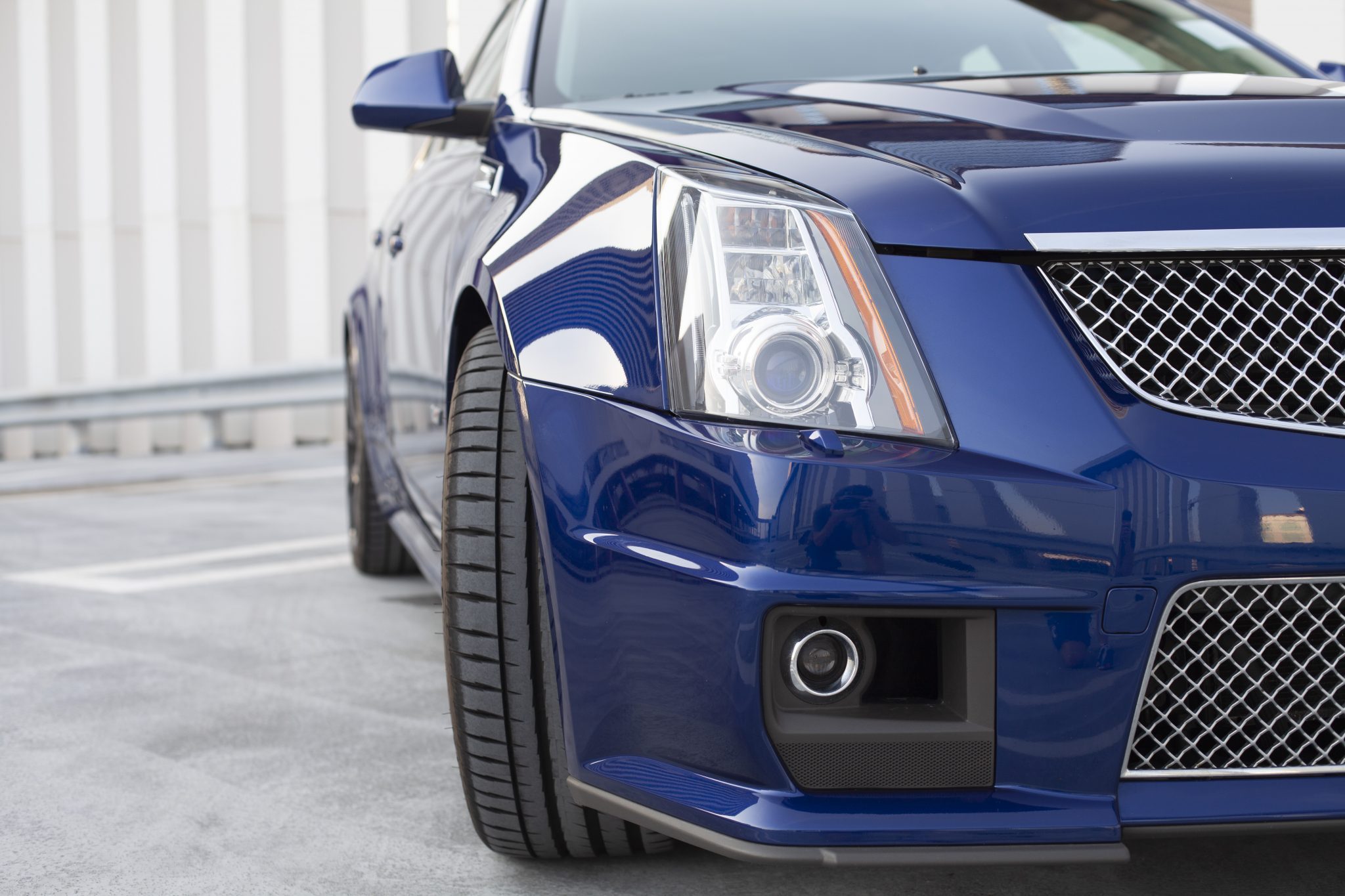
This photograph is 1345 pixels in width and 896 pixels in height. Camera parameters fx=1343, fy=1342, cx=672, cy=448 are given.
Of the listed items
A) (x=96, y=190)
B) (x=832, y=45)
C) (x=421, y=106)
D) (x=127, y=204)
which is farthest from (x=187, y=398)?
(x=832, y=45)

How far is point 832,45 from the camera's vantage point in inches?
96.1

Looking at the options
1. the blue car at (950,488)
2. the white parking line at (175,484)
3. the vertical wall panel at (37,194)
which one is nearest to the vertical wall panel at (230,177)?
the vertical wall panel at (37,194)

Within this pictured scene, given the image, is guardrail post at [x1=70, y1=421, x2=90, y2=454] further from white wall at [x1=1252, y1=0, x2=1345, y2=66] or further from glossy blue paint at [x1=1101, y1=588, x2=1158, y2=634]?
glossy blue paint at [x1=1101, y1=588, x2=1158, y2=634]

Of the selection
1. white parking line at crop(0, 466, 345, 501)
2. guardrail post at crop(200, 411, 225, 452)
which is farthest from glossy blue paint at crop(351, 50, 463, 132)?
guardrail post at crop(200, 411, 225, 452)

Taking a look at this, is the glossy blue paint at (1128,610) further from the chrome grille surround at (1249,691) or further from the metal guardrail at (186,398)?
the metal guardrail at (186,398)

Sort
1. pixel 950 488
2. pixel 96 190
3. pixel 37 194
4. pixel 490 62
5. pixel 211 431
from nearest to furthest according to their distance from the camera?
pixel 950 488 → pixel 490 62 → pixel 211 431 → pixel 96 190 → pixel 37 194

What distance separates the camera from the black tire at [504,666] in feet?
5.46

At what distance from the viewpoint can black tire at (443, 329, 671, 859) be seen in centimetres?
167

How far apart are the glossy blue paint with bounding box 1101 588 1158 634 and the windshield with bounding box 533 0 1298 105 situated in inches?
43.9

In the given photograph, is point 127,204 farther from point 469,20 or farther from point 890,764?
point 890,764

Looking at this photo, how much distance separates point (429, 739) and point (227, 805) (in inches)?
17.4

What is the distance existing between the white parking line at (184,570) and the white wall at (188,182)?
23.3ft

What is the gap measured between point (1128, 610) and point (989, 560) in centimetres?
15

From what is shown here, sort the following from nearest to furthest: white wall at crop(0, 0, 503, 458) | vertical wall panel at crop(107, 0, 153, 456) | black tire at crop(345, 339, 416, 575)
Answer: black tire at crop(345, 339, 416, 575), white wall at crop(0, 0, 503, 458), vertical wall panel at crop(107, 0, 153, 456)
